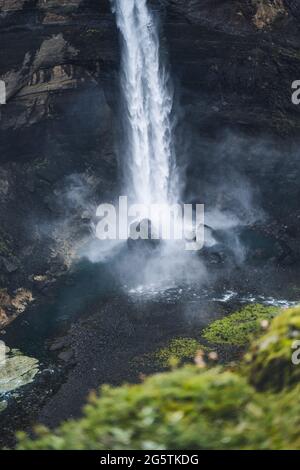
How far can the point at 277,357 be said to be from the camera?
841cm

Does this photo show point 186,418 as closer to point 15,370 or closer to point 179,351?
point 179,351

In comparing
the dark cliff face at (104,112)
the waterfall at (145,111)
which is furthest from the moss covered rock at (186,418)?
the waterfall at (145,111)

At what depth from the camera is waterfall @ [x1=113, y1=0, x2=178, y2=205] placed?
3769 centimetres

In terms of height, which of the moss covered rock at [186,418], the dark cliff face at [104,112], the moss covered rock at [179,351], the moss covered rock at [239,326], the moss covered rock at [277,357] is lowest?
the moss covered rock at [179,351]

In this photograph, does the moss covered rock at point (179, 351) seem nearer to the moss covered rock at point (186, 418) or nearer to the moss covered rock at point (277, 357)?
the moss covered rock at point (277, 357)

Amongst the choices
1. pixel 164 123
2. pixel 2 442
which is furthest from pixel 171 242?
pixel 2 442

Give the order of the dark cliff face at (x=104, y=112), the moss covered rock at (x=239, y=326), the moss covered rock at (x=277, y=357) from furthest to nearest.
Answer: the dark cliff face at (x=104, y=112)
the moss covered rock at (x=239, y=326)
the moss covered rock at (x=277, y=357)

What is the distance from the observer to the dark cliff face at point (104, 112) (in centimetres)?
3584

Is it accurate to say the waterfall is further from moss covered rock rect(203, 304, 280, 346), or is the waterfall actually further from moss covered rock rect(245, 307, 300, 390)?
moss covered rock rect(245, 307, 300, 390)

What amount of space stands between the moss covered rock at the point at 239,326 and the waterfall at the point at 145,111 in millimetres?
16513

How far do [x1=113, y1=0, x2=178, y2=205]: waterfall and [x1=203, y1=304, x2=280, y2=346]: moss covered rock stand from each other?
16.5m

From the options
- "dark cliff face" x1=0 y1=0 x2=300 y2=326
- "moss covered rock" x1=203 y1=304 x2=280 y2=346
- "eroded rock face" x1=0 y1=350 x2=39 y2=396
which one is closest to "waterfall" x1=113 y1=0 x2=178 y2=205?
"dark cliff face" x1=0 y1=0 x2=300 y2=326

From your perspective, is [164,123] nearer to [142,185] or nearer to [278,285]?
[142,185]
